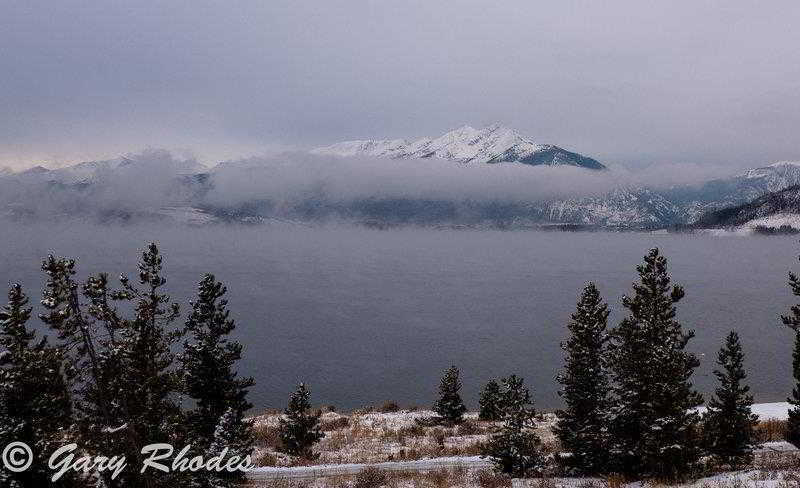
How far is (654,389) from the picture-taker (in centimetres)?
1839

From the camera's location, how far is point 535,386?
201 feet

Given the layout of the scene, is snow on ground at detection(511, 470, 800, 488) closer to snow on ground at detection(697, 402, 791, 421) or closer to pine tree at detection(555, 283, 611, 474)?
pine tree at detection(555, 283, 611, 474)

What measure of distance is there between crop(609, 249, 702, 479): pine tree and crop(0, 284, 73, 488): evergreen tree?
18956 mm

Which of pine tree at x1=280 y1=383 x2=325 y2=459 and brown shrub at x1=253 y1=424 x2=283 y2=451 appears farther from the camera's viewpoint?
brown shrub at x1=253 y1=424 x2=283 y2=451

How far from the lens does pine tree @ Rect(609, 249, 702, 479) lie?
1792cm

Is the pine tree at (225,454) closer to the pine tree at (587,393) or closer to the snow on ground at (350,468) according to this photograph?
the snow on ground at (350,468)

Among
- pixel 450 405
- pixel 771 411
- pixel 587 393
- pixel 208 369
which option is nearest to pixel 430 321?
pixel 450 405

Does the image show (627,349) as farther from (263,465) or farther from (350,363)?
(350,363)

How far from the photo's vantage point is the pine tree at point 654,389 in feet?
58.8

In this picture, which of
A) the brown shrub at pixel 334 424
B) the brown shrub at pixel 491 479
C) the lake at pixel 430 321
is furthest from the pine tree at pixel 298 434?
the lake at pixel 430 321

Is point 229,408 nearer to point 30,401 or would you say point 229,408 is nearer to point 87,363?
point 87,363

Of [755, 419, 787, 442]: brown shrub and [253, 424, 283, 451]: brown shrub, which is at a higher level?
[755, 419, 787, 442]: brown shrub

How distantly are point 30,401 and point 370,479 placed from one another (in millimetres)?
11612

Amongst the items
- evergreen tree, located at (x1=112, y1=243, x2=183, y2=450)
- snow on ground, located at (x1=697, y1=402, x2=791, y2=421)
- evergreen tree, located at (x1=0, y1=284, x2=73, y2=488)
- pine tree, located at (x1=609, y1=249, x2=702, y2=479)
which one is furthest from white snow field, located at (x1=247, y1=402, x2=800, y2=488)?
evergreen tree, located at (x1=0, y1=284, x2=73, y2=488)
